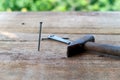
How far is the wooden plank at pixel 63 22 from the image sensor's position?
1.07 metres

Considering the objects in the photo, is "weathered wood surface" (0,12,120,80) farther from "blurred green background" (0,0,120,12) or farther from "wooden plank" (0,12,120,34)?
"blurred green background" (0,0,120,12)

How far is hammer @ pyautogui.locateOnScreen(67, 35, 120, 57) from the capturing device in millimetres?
821

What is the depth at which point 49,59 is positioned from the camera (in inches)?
32.0

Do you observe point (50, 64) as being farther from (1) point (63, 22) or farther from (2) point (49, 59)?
(1) point (63, 22)

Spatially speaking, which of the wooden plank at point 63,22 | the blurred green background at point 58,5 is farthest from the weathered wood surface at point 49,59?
the blurred green background at point 58,5

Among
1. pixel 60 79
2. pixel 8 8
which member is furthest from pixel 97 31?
pixel 8 8

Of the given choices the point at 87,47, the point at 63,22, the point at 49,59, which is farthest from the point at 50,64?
the point at 63,22

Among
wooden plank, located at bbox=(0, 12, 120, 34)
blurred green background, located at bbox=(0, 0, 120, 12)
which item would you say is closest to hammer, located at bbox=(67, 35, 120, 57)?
wooden plank, located at bbox=(0, 12, 120, 34)

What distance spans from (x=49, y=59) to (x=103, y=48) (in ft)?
0.53

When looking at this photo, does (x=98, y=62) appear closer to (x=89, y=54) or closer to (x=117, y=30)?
(x=89, y=54)

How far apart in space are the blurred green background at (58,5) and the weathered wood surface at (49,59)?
189cm

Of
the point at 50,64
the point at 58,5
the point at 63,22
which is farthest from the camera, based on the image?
the point at 58,5

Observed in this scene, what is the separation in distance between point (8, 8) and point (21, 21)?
6.11 ft

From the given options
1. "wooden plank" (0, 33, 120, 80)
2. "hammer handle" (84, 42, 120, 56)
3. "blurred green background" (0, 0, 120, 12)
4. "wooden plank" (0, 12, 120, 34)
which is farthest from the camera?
"blurred green background" (0, 0, 120, 12)
